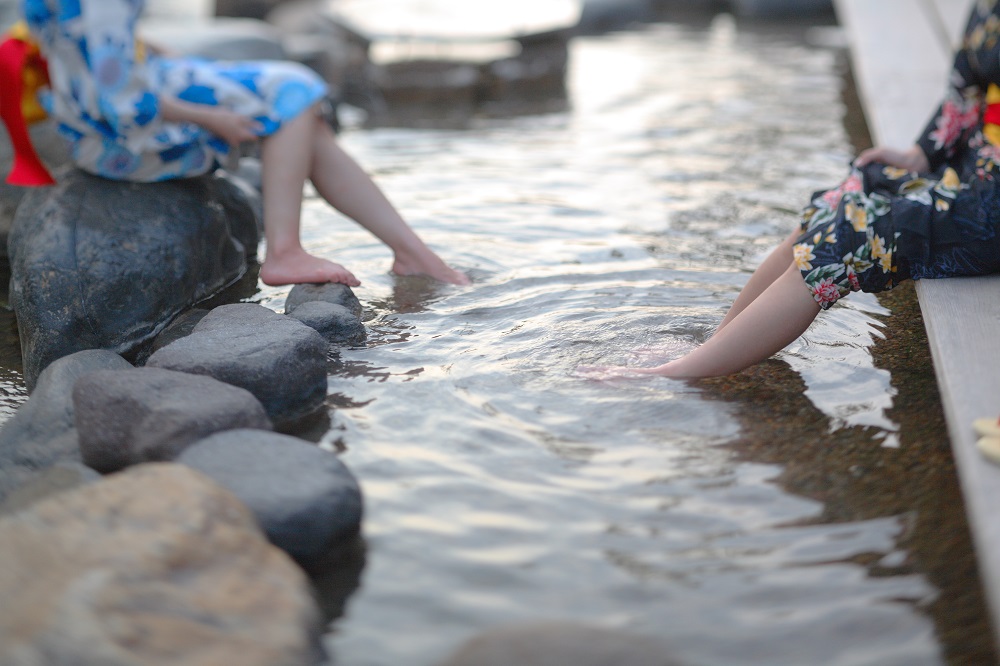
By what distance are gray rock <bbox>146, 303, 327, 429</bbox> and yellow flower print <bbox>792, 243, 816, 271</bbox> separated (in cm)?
139

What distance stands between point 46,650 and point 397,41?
7.20 metres

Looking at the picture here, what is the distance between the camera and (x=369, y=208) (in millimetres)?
4199

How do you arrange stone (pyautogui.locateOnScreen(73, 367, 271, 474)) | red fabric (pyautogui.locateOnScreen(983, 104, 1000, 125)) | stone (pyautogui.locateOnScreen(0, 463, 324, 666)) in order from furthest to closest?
red fabric (pyautogui.locateOnScreen(983, 104, 1000, 125)), stone (pyautogui.locateOnScreen(73, 367, 271, 474)), stone (pyautogui.locateOnScreen(0, 463, 324, 666))

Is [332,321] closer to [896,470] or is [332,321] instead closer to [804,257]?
[804,257]

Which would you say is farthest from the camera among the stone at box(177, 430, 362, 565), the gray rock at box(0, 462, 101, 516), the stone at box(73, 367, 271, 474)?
the stone at box(73, 367, 271, 474)

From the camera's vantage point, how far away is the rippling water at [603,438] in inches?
83.3

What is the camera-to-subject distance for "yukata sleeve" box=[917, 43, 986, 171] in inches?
131

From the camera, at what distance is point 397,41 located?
841cm

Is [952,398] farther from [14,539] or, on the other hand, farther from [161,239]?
[161,239]

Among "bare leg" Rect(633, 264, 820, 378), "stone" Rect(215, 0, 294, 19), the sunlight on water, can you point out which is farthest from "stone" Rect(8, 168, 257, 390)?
"stone" Rect(215, 0, 294, 19)

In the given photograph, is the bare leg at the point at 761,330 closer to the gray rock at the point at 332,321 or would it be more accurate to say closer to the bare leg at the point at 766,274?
the bare leg at the point at 766,274

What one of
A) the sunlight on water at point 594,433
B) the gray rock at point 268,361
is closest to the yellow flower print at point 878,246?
the sunlight on water at point 594,433

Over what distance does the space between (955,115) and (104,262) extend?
9.36ft

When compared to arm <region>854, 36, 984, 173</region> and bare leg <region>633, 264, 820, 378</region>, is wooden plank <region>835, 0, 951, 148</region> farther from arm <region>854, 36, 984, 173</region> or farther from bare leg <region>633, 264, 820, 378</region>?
bare leg <region>633, 264, 820, 378</region>
